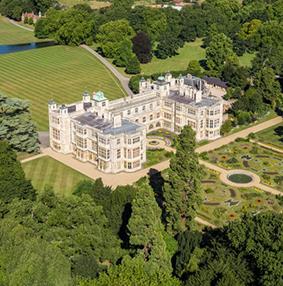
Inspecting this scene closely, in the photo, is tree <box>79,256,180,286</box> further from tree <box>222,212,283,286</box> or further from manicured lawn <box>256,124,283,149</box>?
manicured lawn <box>256,124,283,149</box>

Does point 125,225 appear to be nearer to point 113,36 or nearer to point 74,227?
point 74,227

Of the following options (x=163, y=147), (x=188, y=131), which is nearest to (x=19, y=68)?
(x=163, y=147)

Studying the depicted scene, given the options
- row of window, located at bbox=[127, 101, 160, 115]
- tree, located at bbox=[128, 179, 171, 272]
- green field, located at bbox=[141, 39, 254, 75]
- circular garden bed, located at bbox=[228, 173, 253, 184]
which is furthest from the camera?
green field, located at bbox=[141, 39, 254, 75]

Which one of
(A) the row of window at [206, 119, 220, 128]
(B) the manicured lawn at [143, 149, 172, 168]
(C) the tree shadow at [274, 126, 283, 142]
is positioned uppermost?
(A) the row of window at [206, 119, 220, 128]

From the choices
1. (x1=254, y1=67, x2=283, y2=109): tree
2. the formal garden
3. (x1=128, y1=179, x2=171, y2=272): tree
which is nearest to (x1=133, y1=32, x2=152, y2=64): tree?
(x1=254, y1=67, x2=283, y2=109): tree

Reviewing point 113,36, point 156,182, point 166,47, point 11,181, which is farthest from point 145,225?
point 113,36
